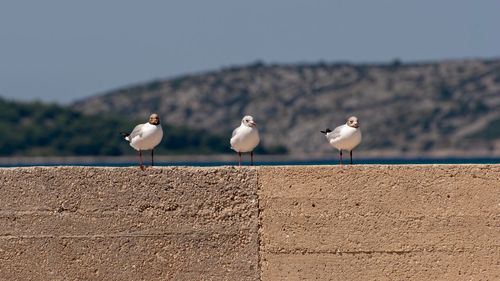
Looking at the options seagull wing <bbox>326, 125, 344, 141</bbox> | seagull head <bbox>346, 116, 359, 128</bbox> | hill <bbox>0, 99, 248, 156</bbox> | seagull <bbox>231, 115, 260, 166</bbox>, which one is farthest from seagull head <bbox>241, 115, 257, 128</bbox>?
hill <bbox>0, 99, 248, 156</bbox>

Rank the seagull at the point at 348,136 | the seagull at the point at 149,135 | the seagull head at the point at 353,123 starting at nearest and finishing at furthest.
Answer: the seagull at the point at 149,135 < the seagull at the point at 348,136 < the seagull head at the point at 353,123

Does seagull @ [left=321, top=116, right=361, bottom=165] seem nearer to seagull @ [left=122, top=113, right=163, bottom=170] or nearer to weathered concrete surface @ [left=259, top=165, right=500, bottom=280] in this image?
weathered concrete surface @ [left=259, top=165, right=500, bottom=280]

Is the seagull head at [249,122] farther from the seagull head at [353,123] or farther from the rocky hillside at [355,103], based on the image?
the rocky hillside at [355,103]

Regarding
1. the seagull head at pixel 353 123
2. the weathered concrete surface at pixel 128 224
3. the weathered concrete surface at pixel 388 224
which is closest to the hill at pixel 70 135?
the seagull head at pixel 353 123

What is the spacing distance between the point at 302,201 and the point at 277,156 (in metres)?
92.7

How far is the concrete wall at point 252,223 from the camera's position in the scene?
30.2ft

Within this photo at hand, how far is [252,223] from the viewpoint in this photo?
9.34m

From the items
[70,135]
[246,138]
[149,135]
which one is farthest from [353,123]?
[70,135]

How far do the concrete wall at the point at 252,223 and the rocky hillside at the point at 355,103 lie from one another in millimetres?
98259

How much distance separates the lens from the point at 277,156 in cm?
10200

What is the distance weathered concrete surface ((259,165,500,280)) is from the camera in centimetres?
918

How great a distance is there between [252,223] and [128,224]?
857mm

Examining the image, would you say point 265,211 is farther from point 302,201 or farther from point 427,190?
point 427,190

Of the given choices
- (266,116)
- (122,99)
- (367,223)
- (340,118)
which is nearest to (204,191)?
(367,223)
